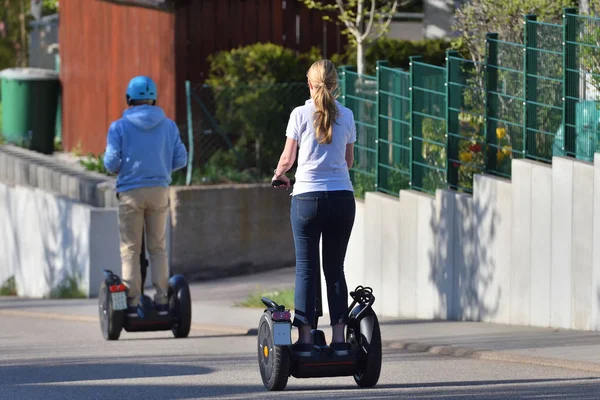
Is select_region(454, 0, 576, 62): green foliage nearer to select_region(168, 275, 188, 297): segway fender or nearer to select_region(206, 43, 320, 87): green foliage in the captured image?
select_region(168, 275, 188, 297): segway fender

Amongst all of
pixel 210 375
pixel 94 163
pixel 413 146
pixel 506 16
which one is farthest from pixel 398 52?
pixel 210 375

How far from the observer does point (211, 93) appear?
1662cm

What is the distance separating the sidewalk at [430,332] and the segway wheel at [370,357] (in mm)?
1451

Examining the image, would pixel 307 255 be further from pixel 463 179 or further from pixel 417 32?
pixel 417 32

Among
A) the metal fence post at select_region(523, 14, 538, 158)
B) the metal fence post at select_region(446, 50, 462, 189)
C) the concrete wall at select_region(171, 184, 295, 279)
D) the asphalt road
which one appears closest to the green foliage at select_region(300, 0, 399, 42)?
the concrete wall at select_region(171, 184, 295, 279)

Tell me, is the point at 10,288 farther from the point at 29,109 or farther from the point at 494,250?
the point at 494,250

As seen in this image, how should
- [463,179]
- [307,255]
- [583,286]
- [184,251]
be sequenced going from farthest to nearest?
[184,251], [463,179], [583,286], [307,255]

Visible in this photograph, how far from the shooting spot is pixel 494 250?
11.1 metres

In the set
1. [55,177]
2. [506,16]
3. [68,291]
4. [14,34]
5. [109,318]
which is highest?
[14,34]

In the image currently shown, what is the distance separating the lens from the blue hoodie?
10414 mm

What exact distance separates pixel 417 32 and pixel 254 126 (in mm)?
5390

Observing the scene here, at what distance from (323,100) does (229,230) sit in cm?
878

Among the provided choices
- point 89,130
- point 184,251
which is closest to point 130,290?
point 184,251

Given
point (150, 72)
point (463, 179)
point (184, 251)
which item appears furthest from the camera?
point (150, 72)
